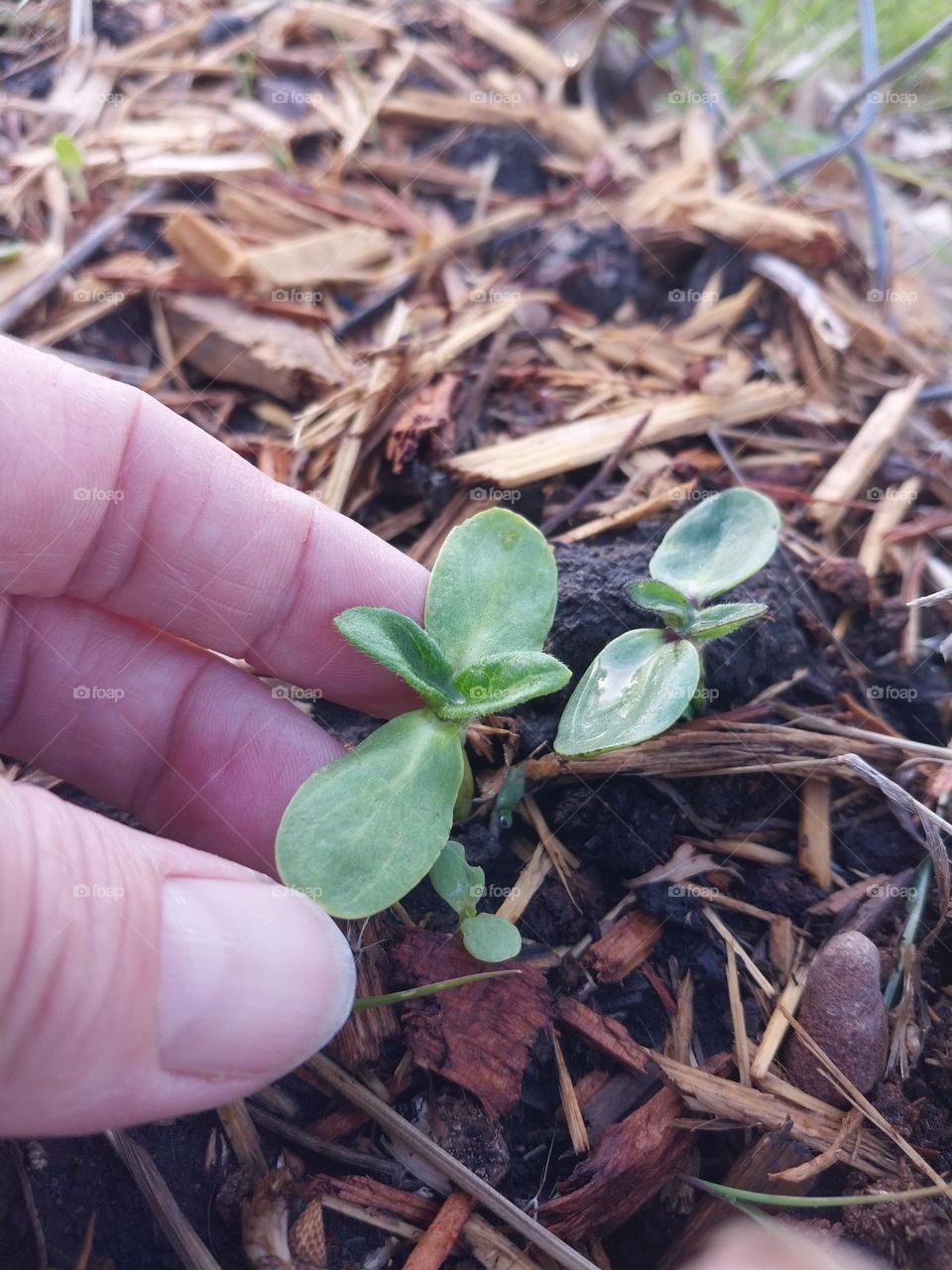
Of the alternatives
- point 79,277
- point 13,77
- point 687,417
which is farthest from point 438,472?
point 13,77

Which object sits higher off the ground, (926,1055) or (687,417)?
(687,417)

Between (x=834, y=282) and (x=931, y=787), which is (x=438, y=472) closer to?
(x=931, y=787)
